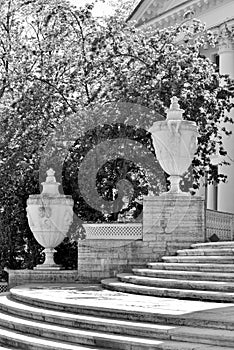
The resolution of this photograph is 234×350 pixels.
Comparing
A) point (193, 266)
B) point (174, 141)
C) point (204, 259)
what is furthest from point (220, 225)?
point (193, 266)

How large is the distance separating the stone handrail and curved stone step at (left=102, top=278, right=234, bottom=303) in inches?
130

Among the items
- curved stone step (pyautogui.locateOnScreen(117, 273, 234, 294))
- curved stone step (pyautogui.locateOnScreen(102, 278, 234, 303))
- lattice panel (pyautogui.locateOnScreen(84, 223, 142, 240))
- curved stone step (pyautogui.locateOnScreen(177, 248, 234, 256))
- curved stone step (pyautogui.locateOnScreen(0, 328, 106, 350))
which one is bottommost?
curved stone step (pyautogui.locateOnScreen(0, 328, 106, 350))

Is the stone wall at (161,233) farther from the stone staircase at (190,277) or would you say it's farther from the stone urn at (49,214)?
the stone urn at (49,214)

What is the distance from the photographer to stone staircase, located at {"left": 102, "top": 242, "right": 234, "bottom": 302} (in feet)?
38.3

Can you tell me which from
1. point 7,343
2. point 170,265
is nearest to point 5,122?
point 170,265

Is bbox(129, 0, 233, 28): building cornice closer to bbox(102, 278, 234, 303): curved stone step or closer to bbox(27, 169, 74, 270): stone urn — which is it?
bbox(27, 169, 74, 270): stone urn

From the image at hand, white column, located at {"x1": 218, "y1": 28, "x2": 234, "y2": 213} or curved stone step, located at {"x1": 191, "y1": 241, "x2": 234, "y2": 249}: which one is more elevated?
white column, located at {"x1": 218, "y1": 28, "x2": 234, "y2": 213}

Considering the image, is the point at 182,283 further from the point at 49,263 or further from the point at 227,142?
the point at 227,142

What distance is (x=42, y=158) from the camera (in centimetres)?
2134

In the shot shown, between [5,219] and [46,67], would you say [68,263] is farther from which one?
[46,67]

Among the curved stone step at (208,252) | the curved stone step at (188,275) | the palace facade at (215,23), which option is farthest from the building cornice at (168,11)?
the curved stone step at (188,275)

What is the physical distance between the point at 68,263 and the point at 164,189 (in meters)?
3.29

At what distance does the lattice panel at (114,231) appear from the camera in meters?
16.3

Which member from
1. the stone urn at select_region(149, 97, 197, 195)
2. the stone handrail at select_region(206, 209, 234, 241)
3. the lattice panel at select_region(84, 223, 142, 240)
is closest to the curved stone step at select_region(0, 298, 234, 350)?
the lattice panel at select_region(84, 223, 142, 240)
